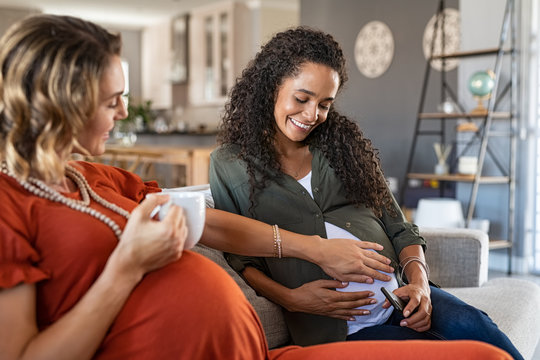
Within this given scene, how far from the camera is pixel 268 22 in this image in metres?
8.66

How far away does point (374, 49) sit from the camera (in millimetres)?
6648

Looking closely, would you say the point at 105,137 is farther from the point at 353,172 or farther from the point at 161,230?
the point at 353,172

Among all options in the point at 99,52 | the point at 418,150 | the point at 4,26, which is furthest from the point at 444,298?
the point at 4,26

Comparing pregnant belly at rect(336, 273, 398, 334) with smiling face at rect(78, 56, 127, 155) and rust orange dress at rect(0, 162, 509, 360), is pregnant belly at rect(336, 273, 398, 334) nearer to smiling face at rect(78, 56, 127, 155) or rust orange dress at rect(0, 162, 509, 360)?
rust orange dress at rect(0, 162, 509, 360)

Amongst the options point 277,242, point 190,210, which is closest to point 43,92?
point 190,210

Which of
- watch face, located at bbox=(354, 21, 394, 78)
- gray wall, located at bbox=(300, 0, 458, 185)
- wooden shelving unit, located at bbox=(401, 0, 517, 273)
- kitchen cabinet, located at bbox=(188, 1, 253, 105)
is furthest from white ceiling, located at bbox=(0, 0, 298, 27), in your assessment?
wooden shelving unit, located at bbox=(401, 0, 517, 273)

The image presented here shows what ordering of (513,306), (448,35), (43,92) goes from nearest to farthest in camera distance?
(43,92)
(513,306)
(448,35)

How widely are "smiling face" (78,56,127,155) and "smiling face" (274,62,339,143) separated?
0.76m

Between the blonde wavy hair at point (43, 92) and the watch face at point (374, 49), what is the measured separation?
19.5 ft

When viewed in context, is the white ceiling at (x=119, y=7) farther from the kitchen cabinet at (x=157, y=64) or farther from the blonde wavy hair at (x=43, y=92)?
the blonde wavy hair at (x=43, y=92)

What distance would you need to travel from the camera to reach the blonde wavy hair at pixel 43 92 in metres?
0.84

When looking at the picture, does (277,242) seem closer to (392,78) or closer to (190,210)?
(190,210)

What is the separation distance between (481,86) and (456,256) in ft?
8.86

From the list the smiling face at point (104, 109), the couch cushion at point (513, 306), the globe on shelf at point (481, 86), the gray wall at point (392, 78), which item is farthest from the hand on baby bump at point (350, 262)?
the gray wall at point (392, 78)
